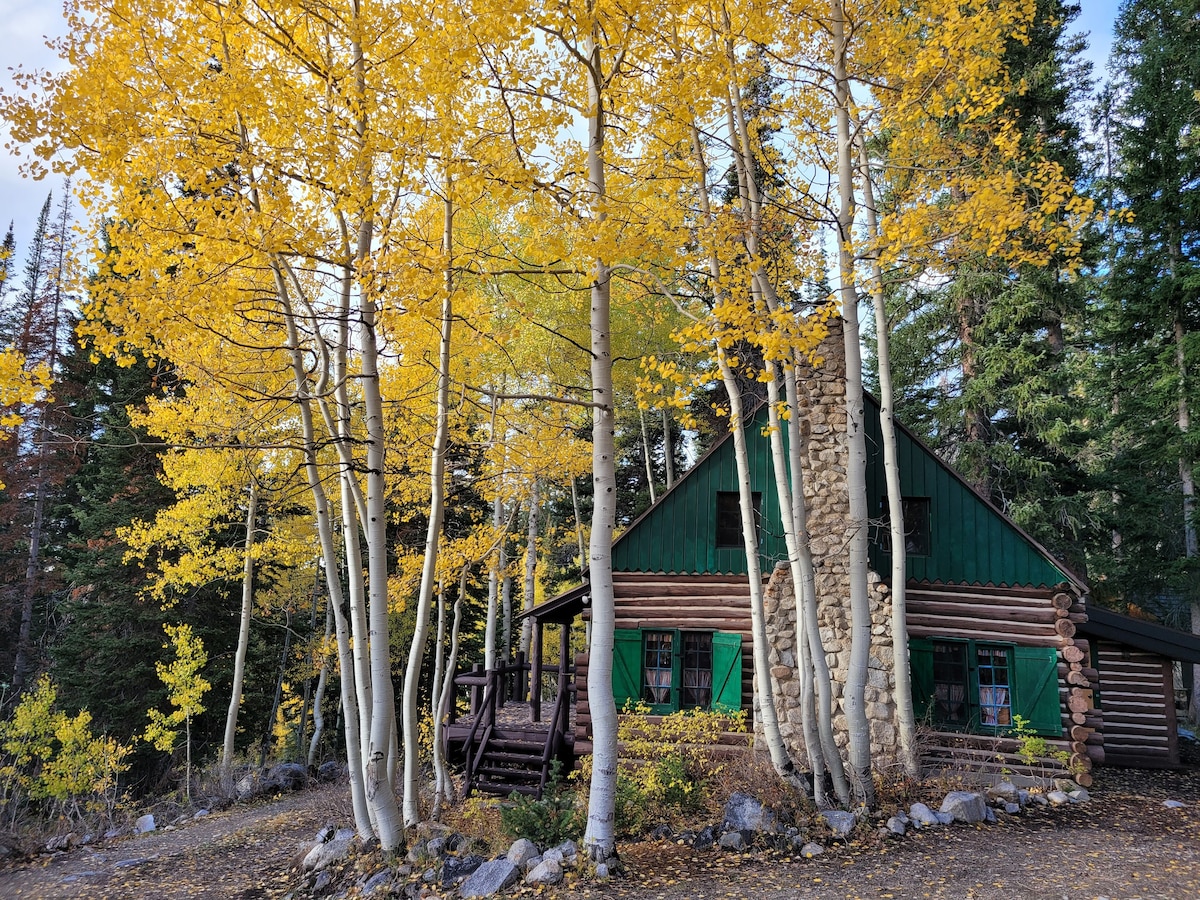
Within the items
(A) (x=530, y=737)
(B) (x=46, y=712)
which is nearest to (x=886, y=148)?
(A) (x=530, y=737)

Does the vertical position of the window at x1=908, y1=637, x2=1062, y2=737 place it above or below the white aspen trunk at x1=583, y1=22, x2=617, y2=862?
below

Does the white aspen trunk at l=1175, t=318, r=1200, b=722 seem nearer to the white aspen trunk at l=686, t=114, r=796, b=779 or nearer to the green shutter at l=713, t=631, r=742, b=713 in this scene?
the green shutter at l=713, t=631, r=742, b=713

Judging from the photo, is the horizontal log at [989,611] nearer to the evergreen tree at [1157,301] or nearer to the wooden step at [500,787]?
the evergreen tree at [1157,301]

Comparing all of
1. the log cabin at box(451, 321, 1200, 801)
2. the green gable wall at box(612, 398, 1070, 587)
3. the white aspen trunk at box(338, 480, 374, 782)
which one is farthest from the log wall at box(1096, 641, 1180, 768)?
the white aspen trunk at box(338, 480, 374, 782)

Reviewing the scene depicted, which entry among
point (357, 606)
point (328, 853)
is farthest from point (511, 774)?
point (357, 606)

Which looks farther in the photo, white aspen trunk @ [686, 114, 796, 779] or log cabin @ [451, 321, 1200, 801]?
log cabin @ [451, 321, 1200, 801]

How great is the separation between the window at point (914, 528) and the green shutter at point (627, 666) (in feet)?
13.6

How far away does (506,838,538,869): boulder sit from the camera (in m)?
6.25

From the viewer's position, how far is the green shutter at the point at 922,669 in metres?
10.4

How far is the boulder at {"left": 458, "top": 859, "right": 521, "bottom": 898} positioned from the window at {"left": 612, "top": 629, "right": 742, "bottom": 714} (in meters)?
4.81

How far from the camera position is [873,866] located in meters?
6.11

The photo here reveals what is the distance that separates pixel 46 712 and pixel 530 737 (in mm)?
9973

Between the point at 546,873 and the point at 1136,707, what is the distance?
11.8 metres

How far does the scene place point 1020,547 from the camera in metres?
10.6
